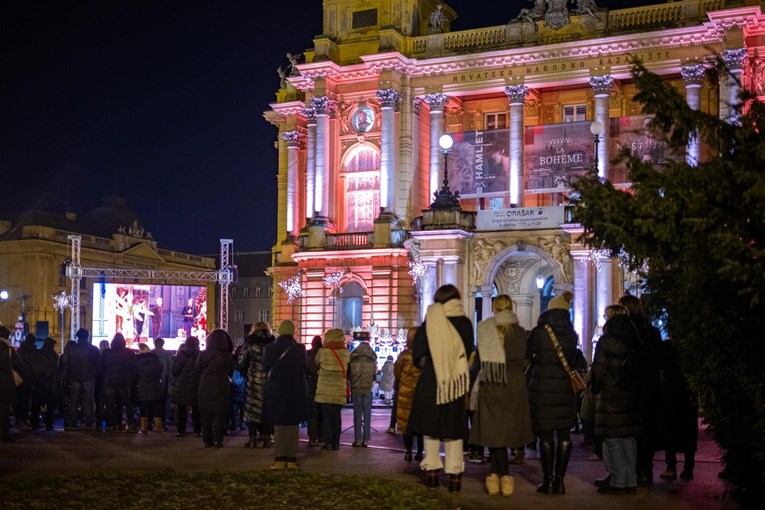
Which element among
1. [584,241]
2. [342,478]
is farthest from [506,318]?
[342,478]

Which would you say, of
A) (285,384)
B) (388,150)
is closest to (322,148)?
(388,150)

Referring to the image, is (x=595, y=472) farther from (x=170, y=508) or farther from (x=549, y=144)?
(x=549, y=144)

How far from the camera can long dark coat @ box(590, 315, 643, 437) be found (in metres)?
11.2

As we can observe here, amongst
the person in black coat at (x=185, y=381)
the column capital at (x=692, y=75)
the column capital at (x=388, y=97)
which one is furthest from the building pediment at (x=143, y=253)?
the person in black coat at (x=185, y=381)

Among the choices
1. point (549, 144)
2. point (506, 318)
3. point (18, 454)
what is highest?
point (549, 144)

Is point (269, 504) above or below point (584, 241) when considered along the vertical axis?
below

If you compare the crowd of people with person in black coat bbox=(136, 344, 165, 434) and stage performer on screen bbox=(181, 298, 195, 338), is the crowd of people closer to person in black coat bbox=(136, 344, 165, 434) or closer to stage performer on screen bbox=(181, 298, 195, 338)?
person in black coat bbox=(136, 344, 165, 434)

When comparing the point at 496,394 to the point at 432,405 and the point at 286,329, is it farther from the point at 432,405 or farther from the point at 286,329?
the point at 286,329

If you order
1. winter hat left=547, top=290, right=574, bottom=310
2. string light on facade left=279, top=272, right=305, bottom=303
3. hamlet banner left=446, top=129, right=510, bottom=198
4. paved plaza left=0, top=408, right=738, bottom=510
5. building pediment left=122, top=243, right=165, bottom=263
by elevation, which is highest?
hamlet banner left=446, top=129, right=510, bottom=198

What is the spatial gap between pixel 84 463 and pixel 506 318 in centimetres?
675

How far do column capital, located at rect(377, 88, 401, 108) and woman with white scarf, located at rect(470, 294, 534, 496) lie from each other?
114 ft

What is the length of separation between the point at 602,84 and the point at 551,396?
1300 inches

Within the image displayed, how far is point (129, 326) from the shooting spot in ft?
130

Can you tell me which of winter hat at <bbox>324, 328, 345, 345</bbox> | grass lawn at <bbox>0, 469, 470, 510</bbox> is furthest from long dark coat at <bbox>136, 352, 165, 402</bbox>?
grass lawn at <bbox>0, 469, 470, 510</bbox>
